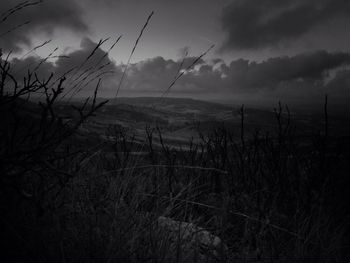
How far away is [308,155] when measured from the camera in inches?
105

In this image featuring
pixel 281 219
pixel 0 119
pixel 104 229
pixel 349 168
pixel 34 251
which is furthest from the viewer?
pixel 349 168

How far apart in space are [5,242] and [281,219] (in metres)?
1.69

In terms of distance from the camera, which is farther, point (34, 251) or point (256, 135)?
point (256, 135)

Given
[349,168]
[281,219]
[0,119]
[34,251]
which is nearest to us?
[34,251]

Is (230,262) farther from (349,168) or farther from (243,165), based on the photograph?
(349,168)

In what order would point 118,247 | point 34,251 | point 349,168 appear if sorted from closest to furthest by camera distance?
point 34,251, point 118,247, point 349,168

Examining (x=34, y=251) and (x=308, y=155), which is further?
(x=308, y=155)

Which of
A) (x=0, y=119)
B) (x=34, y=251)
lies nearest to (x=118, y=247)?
(x=34, y=251)

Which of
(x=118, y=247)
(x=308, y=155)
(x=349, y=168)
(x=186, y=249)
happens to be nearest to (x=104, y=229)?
(x=118, y=247)

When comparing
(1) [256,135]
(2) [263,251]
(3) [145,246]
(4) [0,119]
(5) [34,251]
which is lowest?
(2) [263,251]

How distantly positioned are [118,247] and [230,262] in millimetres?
600

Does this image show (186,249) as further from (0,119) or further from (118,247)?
(0,119)

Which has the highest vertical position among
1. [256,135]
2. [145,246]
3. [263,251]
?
[256,135]

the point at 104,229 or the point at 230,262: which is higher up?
the point at 104,229
